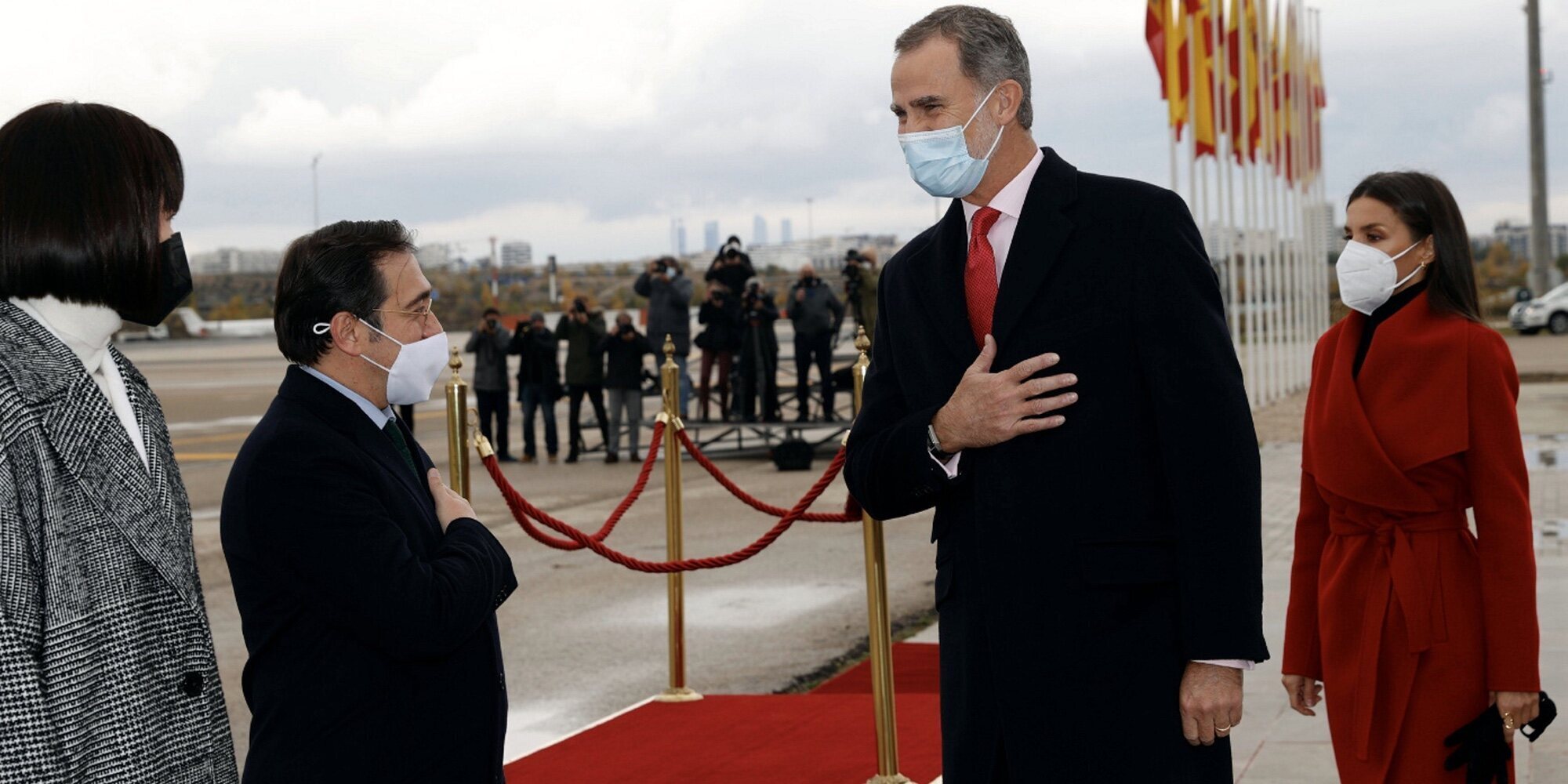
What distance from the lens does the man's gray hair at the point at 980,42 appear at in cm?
295

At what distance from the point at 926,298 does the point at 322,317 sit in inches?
43.9

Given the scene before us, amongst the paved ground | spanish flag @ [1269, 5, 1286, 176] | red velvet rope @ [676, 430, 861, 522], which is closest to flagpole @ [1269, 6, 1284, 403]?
spanish flag @ [1269, 5, 1286, 176]

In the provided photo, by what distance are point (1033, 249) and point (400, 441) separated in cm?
126

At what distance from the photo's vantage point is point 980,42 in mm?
2947

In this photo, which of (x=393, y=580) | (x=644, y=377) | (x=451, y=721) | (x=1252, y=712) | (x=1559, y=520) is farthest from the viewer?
(x=644, y=377)

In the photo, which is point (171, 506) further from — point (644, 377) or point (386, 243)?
point (644, 377)

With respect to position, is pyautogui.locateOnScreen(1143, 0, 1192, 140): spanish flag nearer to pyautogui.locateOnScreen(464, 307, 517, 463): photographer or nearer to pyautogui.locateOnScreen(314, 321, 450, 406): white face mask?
pyautogui.locateOnScreen(464, 307, 517, 463): photographer

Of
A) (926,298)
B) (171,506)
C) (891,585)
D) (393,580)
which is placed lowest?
(891,585)

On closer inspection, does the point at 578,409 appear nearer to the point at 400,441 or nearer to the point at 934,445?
the point at 400,441

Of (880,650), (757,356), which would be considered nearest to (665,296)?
(757,356)

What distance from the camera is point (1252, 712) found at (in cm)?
607

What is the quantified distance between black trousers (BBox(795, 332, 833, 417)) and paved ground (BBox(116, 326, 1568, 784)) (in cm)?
98

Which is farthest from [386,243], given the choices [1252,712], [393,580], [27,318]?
[1252,712]

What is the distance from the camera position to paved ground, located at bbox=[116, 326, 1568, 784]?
6.45 meters
